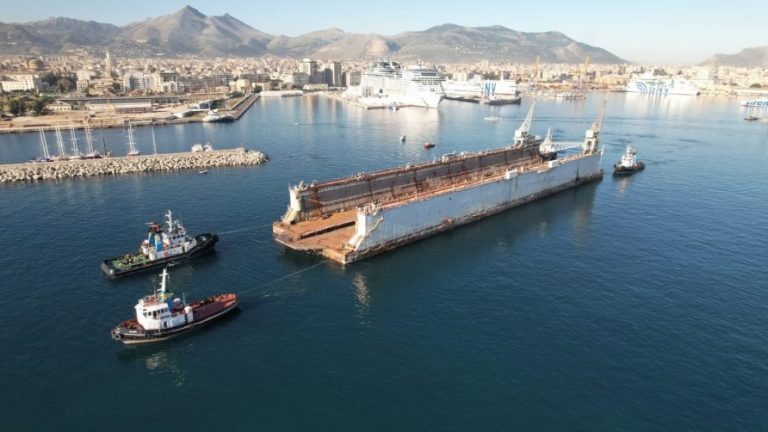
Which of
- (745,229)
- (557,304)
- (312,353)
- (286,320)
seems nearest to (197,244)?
(286,320)

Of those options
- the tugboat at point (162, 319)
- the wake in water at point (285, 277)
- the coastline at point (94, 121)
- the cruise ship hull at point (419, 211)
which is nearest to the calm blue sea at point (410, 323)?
the wake in water at point (285, 277)

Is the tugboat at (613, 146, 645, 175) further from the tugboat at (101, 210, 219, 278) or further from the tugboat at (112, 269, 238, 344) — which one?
the tugboat at (112, 269, 238, 344)

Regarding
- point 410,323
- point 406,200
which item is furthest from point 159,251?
point 406,200

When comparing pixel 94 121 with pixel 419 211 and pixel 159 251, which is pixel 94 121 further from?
pixel 419 211

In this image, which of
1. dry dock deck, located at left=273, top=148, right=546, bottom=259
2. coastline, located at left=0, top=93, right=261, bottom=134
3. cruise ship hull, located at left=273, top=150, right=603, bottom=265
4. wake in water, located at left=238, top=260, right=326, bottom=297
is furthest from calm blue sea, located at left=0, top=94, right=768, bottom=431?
coastline, located at left=0, top=93, right=261, bottom=134

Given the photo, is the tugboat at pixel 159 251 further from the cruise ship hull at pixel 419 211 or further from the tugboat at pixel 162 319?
the tugboat at pixel 162 319

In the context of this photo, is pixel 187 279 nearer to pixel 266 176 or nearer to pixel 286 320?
pixel 286 320
